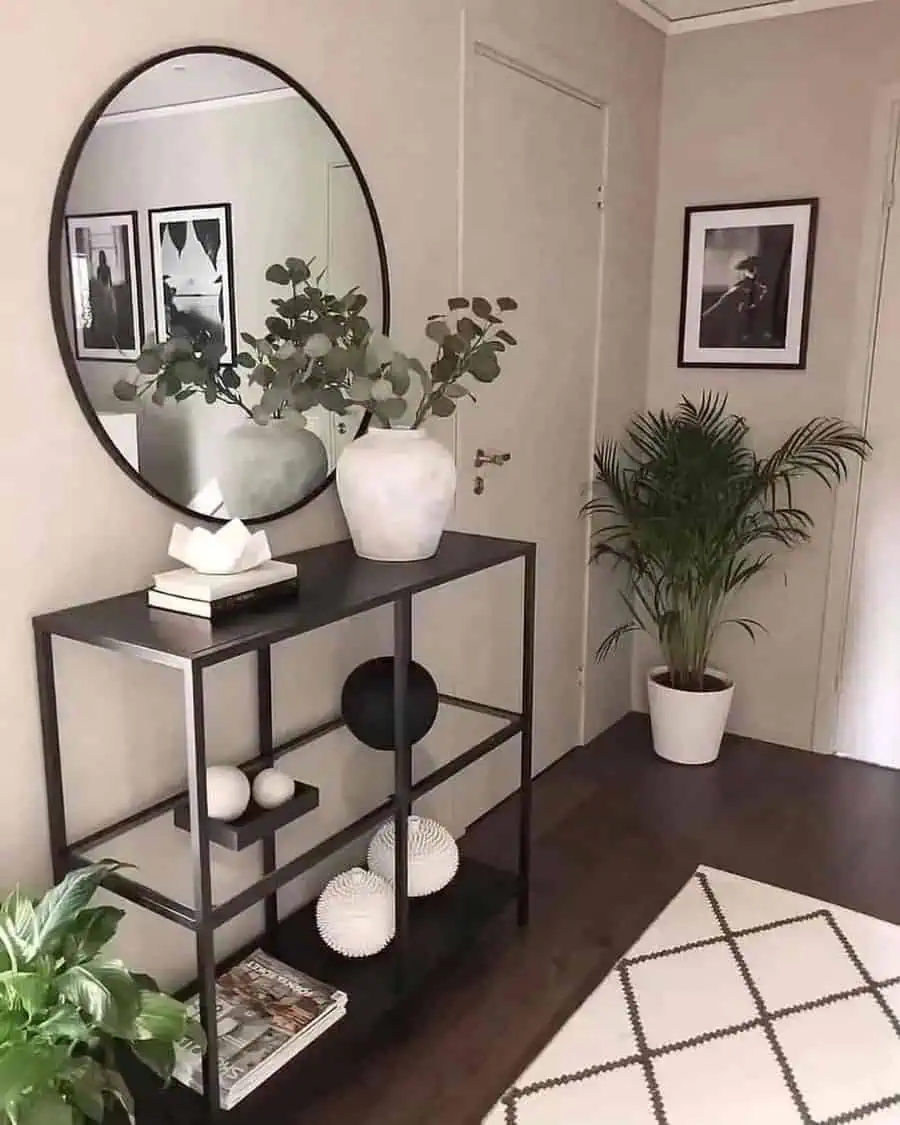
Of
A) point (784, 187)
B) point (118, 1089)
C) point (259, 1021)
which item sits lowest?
point (259, 1021)

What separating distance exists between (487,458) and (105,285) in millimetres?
1278

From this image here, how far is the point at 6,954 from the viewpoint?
136 cm

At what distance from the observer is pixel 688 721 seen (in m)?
3.41

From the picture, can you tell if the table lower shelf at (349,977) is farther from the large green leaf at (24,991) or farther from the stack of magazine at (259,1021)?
the large green leaf at (24,991)

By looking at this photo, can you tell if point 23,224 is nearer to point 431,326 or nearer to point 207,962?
point 431,326

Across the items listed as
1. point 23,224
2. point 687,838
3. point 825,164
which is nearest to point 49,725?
point 23,224

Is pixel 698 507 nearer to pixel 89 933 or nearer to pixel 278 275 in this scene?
pixel 278 275

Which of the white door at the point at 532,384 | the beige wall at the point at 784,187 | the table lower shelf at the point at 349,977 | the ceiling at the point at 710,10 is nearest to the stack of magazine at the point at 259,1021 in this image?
the table lower shelf at the point at 349,977

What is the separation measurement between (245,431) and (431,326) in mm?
425

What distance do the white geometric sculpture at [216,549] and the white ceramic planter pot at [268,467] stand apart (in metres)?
0.23

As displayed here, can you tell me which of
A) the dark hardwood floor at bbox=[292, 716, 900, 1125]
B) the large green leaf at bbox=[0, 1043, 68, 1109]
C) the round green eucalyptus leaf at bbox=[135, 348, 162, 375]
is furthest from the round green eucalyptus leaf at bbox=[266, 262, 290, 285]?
the dark hardwood floor at bbox=[292, 716, 900, 1125]

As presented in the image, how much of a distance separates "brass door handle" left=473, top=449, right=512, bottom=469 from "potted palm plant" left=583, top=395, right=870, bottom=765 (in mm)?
677

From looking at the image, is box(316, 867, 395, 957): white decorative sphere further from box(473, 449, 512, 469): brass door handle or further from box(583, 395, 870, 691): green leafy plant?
box(583, 395, 870, 691): green leafy plant

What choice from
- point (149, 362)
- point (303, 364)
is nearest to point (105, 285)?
point (149, 362)
